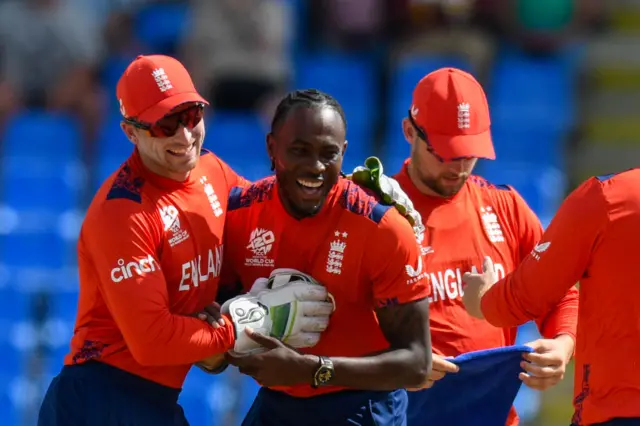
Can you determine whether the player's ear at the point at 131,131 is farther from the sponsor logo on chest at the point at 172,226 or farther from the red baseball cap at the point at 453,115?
the red baseball cap at the point at 453,115

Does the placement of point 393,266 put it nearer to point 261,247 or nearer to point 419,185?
point 261,247

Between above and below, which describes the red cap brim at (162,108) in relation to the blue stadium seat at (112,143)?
below

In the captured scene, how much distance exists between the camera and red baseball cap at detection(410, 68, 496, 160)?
4.88 m

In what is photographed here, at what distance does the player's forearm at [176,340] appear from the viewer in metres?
4.16

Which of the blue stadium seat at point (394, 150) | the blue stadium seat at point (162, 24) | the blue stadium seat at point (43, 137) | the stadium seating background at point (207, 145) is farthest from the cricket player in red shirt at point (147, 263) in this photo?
the blue stadium seat at point (162, 24)

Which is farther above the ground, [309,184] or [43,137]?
[43,137]

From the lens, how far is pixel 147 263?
167 inches

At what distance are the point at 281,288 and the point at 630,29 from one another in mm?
7103

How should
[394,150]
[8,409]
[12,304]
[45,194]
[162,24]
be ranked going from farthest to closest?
[162,24], [45,194], [394,150], [12,304], [8,409]

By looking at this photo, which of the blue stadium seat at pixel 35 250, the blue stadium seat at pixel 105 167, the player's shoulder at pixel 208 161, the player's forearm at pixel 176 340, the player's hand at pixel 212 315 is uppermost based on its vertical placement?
the blue stadium seat at pixel 105 167

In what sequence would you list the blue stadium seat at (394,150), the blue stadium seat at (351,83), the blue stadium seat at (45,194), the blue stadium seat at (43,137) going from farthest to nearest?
the blue stadium seat at (43,137)
the blue stadium seat at (351,83)
the blue stadium seat at (45,194)
the blue stadium seat at (394,150)

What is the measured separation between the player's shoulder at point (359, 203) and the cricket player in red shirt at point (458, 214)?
0.55 m

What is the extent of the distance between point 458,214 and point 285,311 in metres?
1.06

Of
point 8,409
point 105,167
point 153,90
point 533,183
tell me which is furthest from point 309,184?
point 105,167
